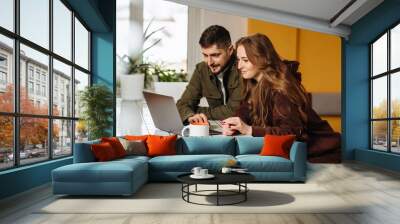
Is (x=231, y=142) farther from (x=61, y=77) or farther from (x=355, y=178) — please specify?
(x=61, y=77)

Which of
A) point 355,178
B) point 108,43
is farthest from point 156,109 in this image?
point 355,178

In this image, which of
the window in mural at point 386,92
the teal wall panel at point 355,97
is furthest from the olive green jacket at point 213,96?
the window in mural at point 386,92

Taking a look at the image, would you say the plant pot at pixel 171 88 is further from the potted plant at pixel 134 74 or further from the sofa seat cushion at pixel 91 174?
the sofa seat cushion at pixel 91 174

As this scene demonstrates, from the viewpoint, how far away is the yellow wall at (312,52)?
32.2ft

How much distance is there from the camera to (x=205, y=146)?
7.17m

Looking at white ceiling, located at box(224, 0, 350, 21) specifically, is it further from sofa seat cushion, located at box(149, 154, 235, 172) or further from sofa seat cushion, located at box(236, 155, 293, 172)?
sofa seat cushion, located at box(149, 154, 235, 172)

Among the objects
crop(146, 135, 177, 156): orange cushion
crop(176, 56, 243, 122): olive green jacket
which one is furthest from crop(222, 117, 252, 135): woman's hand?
crop(146, 135, 177, 156): orange cushion

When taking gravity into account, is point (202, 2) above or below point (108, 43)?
above

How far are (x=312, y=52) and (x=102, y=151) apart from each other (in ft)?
19.6

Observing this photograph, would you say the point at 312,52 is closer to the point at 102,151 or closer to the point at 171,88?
the point at 171,88

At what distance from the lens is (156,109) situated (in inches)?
370

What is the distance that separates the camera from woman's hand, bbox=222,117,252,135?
30.2 ft

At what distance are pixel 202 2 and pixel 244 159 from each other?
425 centimetres

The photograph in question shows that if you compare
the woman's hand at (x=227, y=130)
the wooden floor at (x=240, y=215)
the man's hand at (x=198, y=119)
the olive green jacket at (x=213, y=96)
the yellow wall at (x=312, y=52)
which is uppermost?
the yellow wall at (x=312, y=52)
